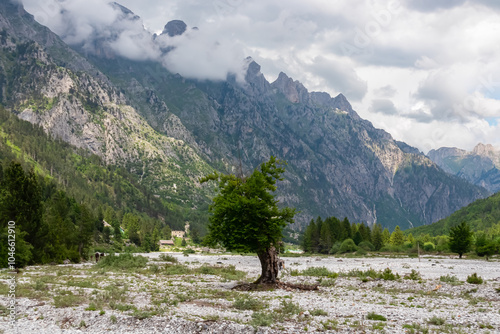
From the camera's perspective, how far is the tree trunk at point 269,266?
1329 inches

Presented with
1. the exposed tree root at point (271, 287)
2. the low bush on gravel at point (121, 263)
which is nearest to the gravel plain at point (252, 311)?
→ the exposed tree root at point (271, 287)

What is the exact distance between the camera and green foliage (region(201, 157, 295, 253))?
3269 centimetres

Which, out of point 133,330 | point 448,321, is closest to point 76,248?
point 133,330

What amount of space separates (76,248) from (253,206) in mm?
55083

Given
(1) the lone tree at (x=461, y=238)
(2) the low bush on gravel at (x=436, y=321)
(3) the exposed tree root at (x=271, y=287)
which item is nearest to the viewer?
(2) the low bush on gravel at (x=436, y=321)

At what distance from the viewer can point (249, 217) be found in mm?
33156

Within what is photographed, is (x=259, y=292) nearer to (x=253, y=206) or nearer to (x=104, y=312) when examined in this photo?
(x=253, y=206)

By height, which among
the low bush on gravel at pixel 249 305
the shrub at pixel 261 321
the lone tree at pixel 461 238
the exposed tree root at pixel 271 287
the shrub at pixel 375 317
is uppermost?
the lone tree at pixel 461 238

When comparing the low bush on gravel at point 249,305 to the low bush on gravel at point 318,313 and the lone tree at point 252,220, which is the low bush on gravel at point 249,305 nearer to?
the low bush on gravel at point 318,313

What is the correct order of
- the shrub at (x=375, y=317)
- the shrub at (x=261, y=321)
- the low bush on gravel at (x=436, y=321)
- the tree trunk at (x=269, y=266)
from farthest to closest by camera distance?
the tree trunk at (x=269, y=266)
the shrub at (x=375, y=317)
the low bush on gravel at (x=436, y=321)
the shrub at (x=261, y=321)

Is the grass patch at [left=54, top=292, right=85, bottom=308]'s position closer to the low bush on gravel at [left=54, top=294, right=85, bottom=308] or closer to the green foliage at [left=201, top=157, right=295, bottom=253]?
the low bush on gravel at [left=54, top=294, right=85, bottom=308]

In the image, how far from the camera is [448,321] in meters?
19.3

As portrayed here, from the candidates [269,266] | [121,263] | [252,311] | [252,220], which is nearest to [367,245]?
[121,263]

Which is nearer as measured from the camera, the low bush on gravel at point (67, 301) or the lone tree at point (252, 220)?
the low bush on gravel at point (67, 301)
